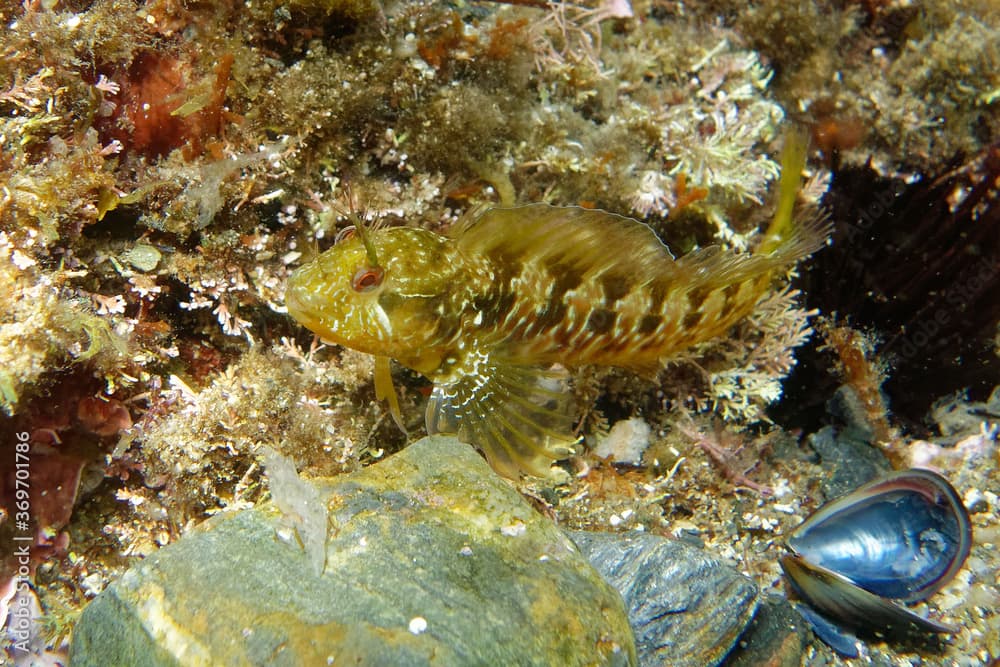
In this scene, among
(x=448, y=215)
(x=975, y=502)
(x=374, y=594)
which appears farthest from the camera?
(x=975, y=502)

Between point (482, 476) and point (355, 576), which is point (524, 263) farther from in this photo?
point (355, 576)

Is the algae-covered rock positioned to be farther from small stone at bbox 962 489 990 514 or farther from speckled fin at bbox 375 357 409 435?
small stone at bbox 962 489 990 514

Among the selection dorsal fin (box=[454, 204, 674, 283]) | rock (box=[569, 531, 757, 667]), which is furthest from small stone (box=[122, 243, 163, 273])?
rock (box=[569, 531, 757, 667])

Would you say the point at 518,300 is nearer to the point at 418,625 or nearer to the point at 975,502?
the point at 418,625
